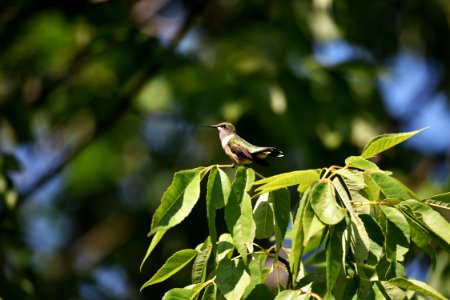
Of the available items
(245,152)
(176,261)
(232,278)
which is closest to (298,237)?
(232,278)

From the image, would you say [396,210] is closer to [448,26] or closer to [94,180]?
[94,180]

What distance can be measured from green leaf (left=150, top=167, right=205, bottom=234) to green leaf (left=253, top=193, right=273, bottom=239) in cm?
32

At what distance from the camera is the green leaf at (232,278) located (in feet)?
10.1

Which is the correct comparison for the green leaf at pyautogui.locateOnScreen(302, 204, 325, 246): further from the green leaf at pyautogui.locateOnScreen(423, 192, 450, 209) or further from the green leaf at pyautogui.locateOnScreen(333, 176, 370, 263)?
the green leaf at pyautogui.locateOnScreen(423, 192, 450, 209)

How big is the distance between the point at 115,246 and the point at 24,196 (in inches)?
171

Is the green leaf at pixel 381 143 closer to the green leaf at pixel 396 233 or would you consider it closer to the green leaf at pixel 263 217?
the green leaf at pixel 396 233

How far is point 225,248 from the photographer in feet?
10.5

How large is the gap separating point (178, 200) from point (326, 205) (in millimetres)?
638

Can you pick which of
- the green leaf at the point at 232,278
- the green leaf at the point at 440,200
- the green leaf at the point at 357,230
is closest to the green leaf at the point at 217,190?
the green leaf at the point at 232,278

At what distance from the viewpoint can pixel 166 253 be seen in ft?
37.5

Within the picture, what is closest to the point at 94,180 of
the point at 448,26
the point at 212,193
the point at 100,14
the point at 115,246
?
the point at 115,246

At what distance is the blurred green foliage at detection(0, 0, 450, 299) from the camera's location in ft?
26.0

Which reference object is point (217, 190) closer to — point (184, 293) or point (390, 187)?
point (184, 293)

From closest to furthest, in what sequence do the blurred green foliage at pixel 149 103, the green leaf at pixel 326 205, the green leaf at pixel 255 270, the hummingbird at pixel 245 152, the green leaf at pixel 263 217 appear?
the green leaf at pixel 326 205, the green leaf at pixel 255 270, the green leaf at pixel 263 217, the hummingbird at pixel 245 152, the blurred green foliage at pixel 149 103
